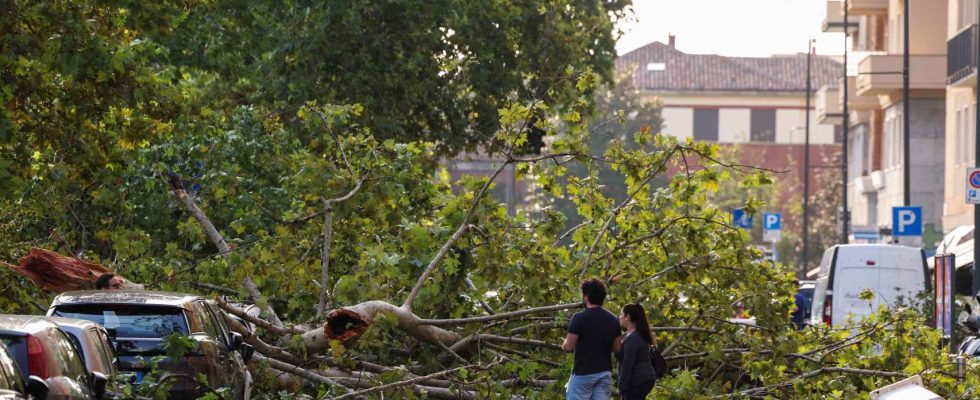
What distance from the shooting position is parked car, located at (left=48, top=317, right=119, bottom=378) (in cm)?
1148

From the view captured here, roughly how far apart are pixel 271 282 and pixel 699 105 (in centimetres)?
9313

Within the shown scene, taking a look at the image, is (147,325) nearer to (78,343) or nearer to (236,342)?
(236,342)

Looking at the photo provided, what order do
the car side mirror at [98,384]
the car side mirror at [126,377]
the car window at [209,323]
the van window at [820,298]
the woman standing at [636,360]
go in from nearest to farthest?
the car side mirror at [98,384] → the car side mirror at [126,377] → the woman standing at [636,360] → the car window at [209,323] → the van window at [820,298]

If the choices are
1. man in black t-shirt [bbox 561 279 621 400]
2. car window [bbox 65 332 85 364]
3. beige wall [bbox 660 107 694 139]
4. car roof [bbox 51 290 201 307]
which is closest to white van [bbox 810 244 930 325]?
man in black t-shirt [bbox 561 279 621 400]

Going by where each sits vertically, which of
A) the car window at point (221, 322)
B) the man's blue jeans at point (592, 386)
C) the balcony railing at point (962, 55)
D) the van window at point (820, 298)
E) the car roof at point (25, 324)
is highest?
the balcony railing at point (962, 55)

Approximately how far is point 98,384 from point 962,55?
1314 inches

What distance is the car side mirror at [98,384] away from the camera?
10703 millimetres

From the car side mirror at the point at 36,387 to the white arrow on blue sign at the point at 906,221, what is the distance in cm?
2885

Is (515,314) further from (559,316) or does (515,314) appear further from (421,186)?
(421,186)

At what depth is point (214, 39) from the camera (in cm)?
2972

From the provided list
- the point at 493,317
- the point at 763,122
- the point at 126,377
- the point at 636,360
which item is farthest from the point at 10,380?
the point at 763,122

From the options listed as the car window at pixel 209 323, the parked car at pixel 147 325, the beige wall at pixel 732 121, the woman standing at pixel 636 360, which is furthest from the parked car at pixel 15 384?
the beige wall at pixel 732 121

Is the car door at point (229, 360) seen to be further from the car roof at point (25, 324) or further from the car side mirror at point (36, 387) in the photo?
the car side mirror at point (36, 387)

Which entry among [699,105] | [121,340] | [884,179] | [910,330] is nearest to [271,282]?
[121,340]
